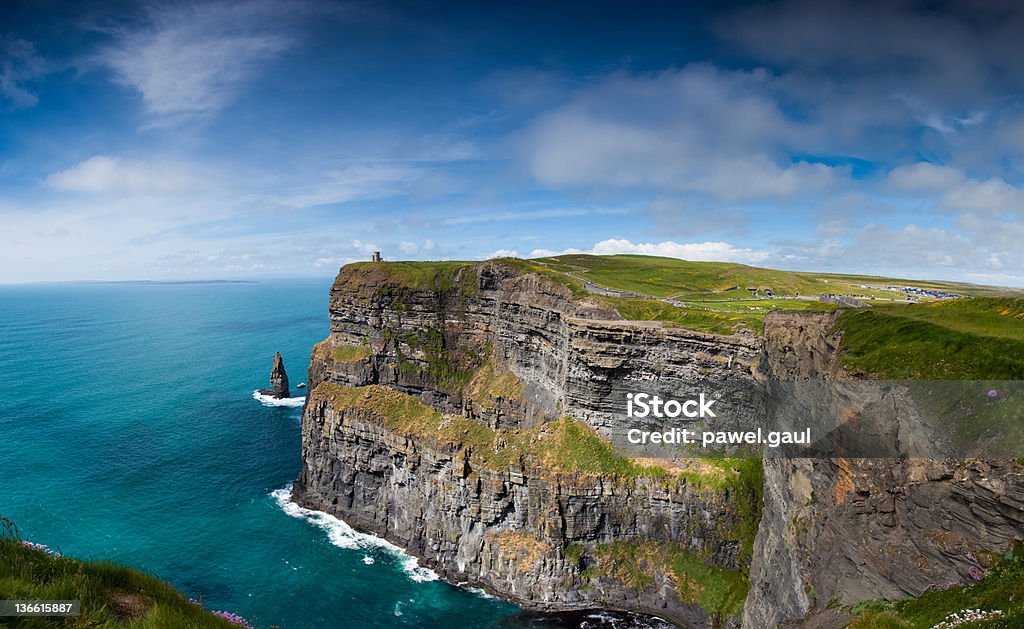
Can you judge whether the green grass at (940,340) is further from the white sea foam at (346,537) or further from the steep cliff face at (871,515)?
the white sea foam at (346,537)

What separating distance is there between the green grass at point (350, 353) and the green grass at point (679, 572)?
132 feet

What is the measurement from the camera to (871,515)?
64.0 ft

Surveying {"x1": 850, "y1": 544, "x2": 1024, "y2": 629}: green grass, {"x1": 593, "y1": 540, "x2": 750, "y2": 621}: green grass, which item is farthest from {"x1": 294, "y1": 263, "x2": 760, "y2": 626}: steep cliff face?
{"x1": 850, "y1": 544, "x2": 1024, "y2": 629}: green grass

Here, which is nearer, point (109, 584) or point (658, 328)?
point (109, 584)

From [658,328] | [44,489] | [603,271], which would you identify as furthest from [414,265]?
[44,489]

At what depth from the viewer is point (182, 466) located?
220 feet

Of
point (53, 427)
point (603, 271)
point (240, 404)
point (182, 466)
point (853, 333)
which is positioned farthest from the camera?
point (240, 404)

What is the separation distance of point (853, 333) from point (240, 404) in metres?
101

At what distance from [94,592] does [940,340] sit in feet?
92.0

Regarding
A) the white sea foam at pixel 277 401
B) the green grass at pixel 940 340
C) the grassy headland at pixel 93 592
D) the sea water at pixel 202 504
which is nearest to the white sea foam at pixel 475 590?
the sea water at pixel 202 504

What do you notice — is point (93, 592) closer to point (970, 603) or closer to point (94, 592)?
point (94, 592)

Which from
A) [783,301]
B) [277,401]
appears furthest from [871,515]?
[277,401]

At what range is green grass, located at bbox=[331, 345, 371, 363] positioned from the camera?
2628 inches

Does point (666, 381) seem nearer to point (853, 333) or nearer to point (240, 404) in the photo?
point (853, 333)
